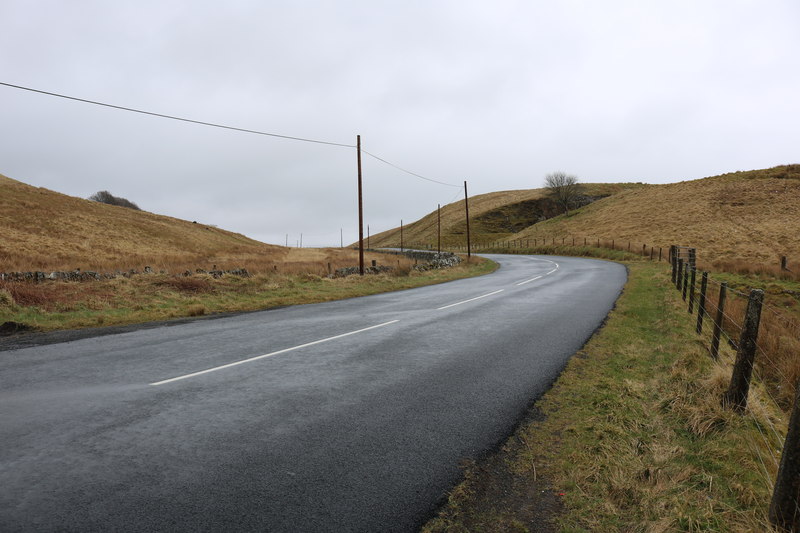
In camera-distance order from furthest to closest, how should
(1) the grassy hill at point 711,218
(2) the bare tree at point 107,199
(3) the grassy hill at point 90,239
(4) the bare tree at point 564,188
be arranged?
(2) the bare tree at point 107,199 < (4) the bare tree at point 564,188 < (1) the grassy hill at point 711,218 < (3) the grassy hill at point 90,239

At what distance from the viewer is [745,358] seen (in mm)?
4941

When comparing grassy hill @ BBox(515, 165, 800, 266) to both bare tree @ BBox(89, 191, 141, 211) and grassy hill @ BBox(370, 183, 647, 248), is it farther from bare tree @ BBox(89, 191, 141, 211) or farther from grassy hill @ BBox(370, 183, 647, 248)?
bare tree @ BBox(89, 191, 141, 211)

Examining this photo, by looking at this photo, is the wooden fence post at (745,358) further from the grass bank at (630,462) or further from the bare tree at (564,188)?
the bare tree at (564,188)

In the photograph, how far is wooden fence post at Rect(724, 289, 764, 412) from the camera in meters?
4.95

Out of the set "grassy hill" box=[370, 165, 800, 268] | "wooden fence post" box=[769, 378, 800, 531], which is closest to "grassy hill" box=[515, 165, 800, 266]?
"grassy hill" box=[370, 165, 800, 268]

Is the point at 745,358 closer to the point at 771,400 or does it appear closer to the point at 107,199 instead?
the point at 771,400

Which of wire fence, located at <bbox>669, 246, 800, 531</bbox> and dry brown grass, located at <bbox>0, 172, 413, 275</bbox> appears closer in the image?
wire fence, located at <bbox>669, 246, 800, 531</bbox>

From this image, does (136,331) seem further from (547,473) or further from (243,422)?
(547,473)

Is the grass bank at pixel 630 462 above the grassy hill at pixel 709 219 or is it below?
below

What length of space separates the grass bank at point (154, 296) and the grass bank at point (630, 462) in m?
10.9

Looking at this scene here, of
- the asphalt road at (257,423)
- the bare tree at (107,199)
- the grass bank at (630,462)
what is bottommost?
the grass bank at (630,462)

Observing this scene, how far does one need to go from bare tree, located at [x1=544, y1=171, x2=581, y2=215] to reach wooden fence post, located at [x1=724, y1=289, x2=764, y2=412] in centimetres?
9691

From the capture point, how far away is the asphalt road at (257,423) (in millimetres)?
3143

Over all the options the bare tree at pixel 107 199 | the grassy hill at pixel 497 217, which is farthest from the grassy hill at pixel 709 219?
the bare tree at pixel 107 199
